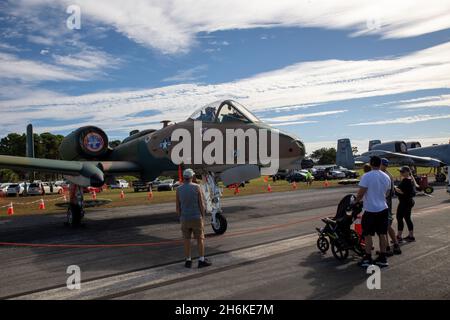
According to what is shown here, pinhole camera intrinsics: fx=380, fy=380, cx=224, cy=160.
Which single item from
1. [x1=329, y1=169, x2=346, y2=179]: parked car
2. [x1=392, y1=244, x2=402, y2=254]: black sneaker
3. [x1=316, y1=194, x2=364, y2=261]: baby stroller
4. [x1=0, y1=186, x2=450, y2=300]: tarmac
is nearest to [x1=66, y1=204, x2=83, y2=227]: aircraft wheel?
[x1=0, y1=186, x2=450, y2=300]: tarmac

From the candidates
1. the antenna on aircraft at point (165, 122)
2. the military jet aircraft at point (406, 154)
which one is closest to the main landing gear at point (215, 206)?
the antenna on aircraft at point (165, 122)

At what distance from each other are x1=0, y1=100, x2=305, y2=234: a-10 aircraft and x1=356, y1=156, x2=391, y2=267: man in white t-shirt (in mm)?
3648

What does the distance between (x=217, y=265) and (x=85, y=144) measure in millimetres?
11685

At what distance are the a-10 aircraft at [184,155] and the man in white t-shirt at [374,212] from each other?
3648mm

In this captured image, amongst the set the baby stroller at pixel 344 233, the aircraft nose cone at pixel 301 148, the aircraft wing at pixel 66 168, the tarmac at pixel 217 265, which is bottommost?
the tarmac at pixel 217 265

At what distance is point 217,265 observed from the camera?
7.59m

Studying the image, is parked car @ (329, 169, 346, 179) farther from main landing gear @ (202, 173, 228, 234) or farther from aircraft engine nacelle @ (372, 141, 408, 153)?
main landing gear @ (202, 173, 228, 234)

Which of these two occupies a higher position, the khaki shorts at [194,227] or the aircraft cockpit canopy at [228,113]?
the aircraft cockpit canopy at [228,113]

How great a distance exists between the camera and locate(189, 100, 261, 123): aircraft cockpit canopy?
12352mm

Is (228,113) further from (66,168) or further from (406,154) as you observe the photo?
(406,154)

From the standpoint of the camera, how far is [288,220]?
45.5 ft

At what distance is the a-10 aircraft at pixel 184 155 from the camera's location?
435 inches

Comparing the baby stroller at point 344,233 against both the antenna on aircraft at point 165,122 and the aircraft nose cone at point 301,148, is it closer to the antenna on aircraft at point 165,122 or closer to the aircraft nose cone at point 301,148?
the aircraft nose cone at point 301,148
